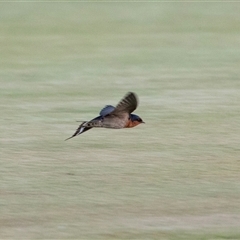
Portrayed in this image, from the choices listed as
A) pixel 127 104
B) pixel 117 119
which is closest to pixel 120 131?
pixel 117 119

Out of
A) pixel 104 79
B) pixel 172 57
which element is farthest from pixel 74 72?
pixel 172 57

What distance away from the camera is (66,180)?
204 inches

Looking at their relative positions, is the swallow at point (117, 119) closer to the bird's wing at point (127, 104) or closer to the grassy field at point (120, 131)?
the bird's wing at point (127, 104)

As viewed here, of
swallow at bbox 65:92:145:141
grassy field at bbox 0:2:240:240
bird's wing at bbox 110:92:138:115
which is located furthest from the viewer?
swallow at bbox 65:92:145:141

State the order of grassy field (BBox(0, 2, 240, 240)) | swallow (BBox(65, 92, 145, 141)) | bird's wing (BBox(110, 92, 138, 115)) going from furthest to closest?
swallow (BBox(65, 92, 145, 141)), bird's wing (BBox(110, 92, 138, 115)), grassy field (BBox(0, 2, 240, 240))

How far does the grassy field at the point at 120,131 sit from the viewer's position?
4438mm

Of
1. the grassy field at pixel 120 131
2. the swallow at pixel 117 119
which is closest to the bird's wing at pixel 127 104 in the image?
the swallow at pixel 117 119

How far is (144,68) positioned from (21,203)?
18.5ft

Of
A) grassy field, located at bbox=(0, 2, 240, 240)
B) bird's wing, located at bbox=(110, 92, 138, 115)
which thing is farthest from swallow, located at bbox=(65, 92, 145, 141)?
grassy field, located at bbox=(0, 2, 240, 240)

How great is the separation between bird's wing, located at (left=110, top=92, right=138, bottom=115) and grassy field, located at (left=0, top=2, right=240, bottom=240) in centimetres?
44

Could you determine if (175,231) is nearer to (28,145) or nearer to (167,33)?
(28,145)

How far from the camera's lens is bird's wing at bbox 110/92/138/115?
15.9ft

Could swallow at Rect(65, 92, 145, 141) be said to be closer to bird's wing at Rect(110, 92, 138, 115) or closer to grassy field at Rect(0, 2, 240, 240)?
bird's wing at Rect(110, 92, 138, 115)

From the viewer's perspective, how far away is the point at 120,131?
22.1ft
